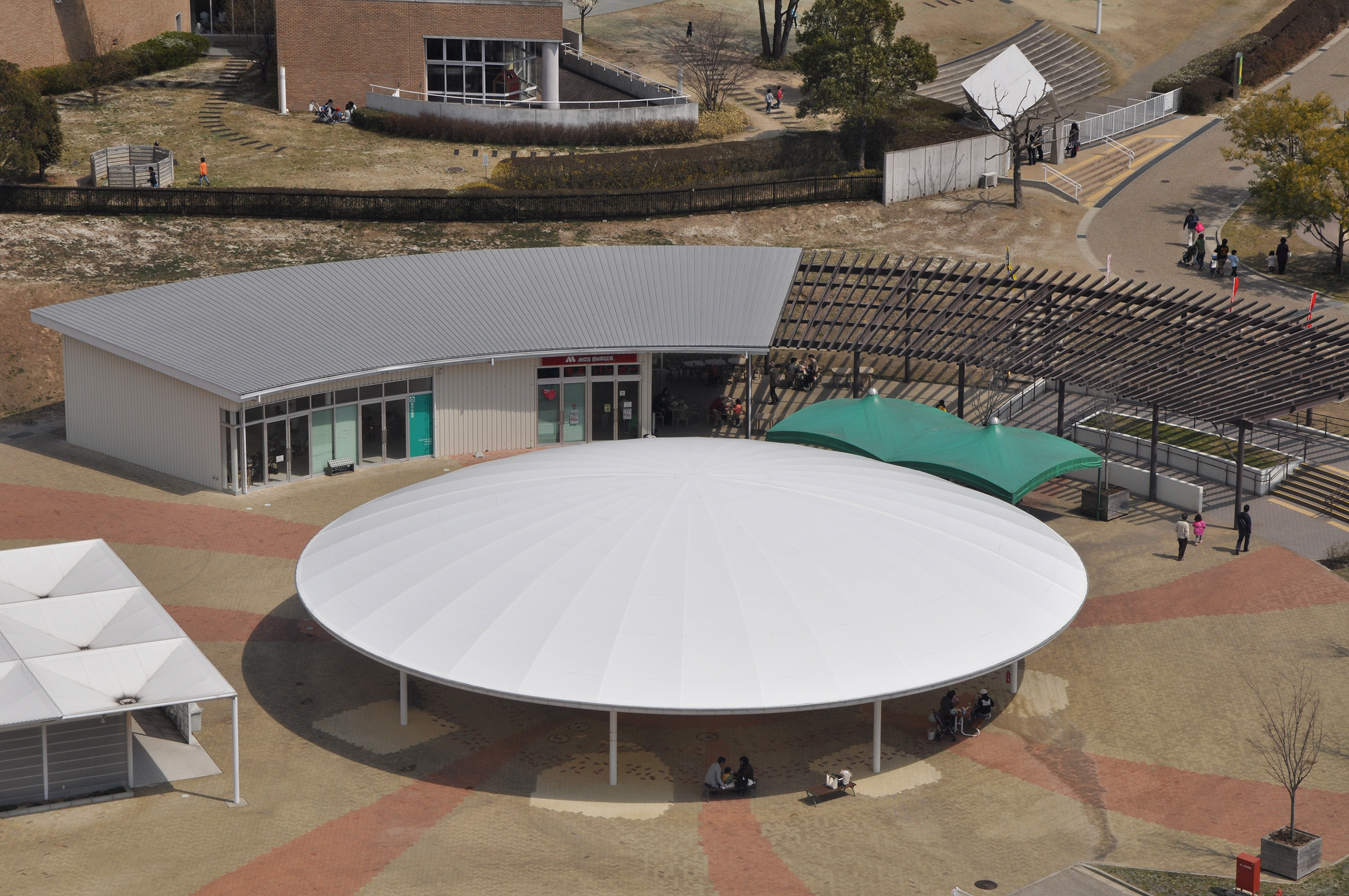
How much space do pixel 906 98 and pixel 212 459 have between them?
4726cm

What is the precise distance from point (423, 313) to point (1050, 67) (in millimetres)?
50712

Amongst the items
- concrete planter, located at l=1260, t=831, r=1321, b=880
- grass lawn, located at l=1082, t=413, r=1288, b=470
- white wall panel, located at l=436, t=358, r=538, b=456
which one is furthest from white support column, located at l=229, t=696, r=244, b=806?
grass lawn, located at l=1082, t=413, r=1288, b=470

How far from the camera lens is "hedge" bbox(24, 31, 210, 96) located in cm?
7662

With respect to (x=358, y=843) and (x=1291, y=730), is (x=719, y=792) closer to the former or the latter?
(x=358, y=843)

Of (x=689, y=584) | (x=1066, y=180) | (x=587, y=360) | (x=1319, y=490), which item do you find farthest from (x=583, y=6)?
(x=689, y=584)

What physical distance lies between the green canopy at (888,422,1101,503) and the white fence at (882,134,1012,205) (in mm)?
28738

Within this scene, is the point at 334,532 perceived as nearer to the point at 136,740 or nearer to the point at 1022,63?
the point at 136,740

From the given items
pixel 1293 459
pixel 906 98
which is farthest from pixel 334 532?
pixel 906 98

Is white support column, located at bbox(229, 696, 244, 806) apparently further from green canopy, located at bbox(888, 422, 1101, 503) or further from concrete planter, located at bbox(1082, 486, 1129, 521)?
concrete planter, located at bbox(1082, 486, 1129, 521)

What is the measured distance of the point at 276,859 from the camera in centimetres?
2847

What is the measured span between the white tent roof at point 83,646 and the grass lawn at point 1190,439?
31646mm

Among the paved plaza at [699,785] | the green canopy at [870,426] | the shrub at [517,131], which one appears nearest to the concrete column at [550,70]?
the shrub at [517,131]

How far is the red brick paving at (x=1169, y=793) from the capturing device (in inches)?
1188

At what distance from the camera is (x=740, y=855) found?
2920 centimetres
